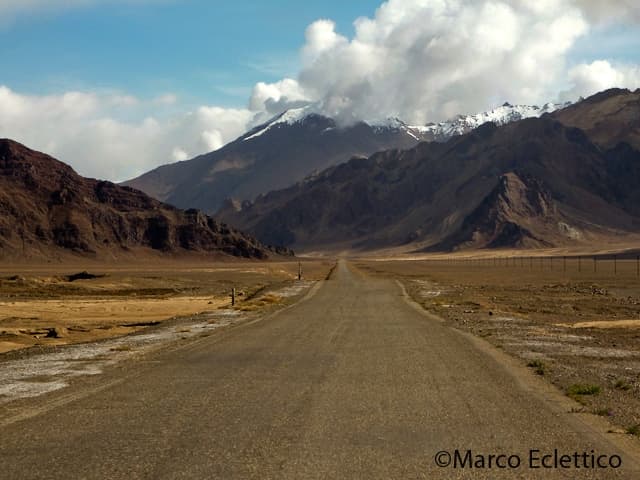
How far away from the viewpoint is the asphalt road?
28.0 ft

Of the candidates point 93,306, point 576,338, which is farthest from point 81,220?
point 576,338

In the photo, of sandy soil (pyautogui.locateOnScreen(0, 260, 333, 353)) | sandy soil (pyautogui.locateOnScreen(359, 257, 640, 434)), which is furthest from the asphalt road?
sandy soil (pyautogui.locateOnScreen(0, 260, 333, 353))

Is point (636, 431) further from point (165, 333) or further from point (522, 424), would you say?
point (165, 333)

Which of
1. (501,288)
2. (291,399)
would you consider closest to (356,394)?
(291,399)

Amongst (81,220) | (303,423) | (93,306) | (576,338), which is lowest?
(93,306)

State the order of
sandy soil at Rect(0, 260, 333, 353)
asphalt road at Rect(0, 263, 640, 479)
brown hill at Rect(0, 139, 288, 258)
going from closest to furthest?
asphalt road at Rect(0, 263, 640, 479)
sandy soil at Rect(0, 260, 333, 353)
brown hill at Rect(0, 139, 288, 258)

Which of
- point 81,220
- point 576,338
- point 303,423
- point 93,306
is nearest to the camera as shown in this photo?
point 303,423

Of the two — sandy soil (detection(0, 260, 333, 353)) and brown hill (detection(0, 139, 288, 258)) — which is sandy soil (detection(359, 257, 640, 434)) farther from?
brown hill (detection(0, 139, 288, 258))

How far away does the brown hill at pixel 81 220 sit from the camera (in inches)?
6176

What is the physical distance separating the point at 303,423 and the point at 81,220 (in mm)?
163986

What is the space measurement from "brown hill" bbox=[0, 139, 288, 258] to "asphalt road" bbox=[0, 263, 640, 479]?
14414 cm

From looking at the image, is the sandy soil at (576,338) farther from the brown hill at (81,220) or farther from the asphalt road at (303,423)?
the brown hill at (81,220)

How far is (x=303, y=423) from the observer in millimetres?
10734

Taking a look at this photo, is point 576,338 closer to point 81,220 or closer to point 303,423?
point 303,423
